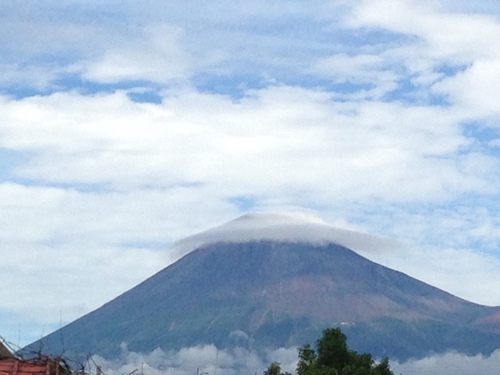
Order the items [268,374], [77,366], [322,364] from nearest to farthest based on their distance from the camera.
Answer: [77,366] → [322,364] → [268,374]

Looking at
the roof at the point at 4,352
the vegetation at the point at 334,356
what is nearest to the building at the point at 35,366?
the roof at the point at 4,352

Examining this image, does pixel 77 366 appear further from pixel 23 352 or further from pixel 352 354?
pixel 352 354

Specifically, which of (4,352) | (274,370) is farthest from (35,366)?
(274,370)

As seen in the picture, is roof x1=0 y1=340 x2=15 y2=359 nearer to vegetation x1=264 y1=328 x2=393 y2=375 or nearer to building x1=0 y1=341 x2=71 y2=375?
building x1=0 y1=341 x2=71 y2=375

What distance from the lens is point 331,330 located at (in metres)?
51.3

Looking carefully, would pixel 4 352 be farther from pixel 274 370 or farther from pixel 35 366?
pixel 274 370

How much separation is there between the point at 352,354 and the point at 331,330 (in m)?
1.45

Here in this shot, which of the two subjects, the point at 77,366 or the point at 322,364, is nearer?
the point at 77,366

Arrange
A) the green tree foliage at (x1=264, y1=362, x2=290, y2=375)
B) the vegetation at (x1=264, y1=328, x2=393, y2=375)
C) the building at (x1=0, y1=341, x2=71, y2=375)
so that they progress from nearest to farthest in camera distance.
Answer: the building at (x1=0, y1=341, x2=71, y2=375) → the vegetation at (x1=264, y1=328, x2=393, y2=375) → the green tree foliage at (x1=264, y1=362, x2=290, y2=375)

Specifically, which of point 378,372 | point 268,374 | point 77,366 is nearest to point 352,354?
point 378,372

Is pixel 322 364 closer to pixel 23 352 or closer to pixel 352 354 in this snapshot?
pixel 352 354

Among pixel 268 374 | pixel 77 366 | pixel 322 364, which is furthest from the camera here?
pixel 268 374

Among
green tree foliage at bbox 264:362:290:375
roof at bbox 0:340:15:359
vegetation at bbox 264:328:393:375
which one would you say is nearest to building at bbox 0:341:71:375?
roof at bbox 0:340:15:359

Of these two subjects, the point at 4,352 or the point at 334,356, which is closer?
the point at 4,352
